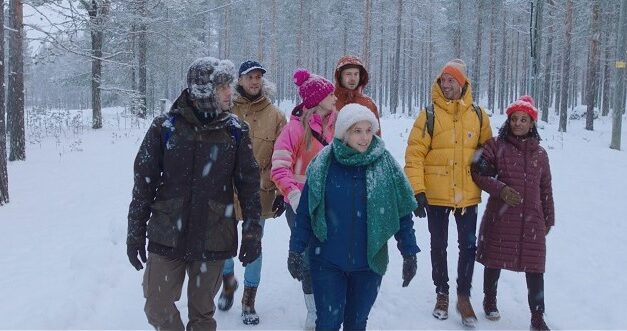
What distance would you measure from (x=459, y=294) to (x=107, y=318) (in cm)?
336

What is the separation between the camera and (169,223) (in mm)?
3156

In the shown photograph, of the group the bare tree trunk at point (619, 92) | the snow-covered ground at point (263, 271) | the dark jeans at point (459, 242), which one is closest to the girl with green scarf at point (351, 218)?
the snow-covered ground at point (263, 271)

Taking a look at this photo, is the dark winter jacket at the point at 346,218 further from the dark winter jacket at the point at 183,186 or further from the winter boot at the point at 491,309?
the winter boot at the point at 491,309

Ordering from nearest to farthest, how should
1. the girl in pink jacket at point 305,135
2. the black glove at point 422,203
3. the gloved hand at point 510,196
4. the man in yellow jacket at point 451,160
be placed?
the girl in pink jacket at point 305,135 < the gloved hand at point 510,196 < the black glove at point 422,203 < the man in yellow jacket at point 451,160

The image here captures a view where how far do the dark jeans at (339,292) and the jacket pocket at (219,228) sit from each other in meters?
0.60

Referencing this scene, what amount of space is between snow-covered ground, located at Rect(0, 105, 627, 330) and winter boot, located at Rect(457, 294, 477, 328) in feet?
0.43

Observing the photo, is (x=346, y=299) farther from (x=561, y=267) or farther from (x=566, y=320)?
(x=561, y=267)

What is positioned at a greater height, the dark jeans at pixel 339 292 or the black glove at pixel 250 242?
the black glove at pixel 250 242

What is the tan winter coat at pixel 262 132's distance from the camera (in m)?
4.62

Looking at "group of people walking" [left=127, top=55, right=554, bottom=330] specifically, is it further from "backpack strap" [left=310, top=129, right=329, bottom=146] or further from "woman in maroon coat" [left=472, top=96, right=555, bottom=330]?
"woman in maroon coat" [left=472, top=96, right=555, bottom=330]

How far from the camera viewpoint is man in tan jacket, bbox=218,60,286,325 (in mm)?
4566

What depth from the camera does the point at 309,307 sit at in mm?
4328

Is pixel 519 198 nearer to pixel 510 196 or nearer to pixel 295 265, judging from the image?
pixel 510 196

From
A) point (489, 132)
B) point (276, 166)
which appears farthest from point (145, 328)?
point (489, 132)
